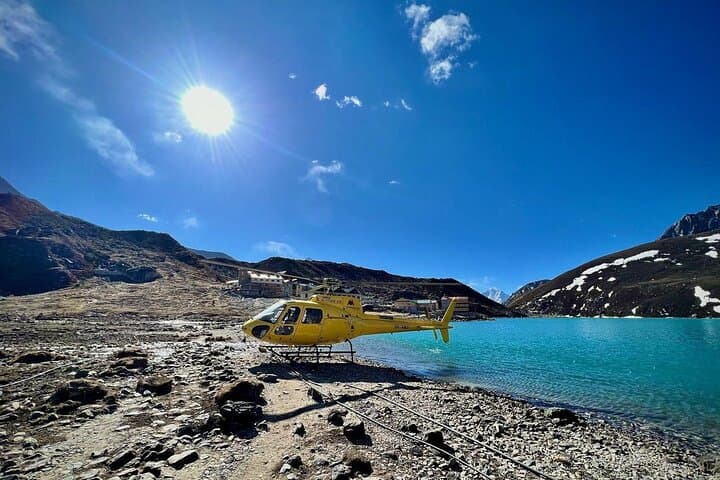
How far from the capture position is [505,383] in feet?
59.8

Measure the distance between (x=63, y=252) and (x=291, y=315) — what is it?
89.1 meters

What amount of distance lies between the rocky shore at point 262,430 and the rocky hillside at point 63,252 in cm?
6943

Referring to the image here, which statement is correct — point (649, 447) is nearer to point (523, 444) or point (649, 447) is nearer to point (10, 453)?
point (523, 444)

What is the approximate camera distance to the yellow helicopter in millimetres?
17484

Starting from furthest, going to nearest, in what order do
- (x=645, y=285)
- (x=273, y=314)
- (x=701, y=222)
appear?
(x=701, y=222)
(x=645, y=285)
(x=273, y=314)

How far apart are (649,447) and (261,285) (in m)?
77.2

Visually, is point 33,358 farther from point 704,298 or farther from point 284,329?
point 704,298

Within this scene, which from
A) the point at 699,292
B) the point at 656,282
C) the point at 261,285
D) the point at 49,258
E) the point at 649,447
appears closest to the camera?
the point at 649,447

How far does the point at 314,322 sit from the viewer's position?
59.5 ft

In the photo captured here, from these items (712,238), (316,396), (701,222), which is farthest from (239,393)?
(701,222)

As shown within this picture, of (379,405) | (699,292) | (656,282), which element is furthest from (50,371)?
(656,282)

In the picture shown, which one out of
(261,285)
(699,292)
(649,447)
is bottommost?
(649,447)

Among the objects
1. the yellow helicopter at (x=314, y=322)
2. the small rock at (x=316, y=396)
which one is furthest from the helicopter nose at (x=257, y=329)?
the small rock at (x=316, y=396)

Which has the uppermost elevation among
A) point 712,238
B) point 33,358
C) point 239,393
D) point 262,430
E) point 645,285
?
point 712,238
